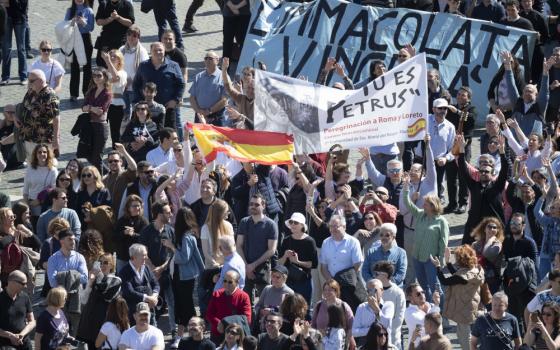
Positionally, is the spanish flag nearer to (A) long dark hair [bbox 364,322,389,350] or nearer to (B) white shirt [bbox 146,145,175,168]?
(B) white shirt [bbox 146,145,175,168]

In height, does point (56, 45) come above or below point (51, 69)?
below

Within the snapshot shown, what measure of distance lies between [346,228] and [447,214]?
3790mm

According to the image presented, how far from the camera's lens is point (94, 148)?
2638 cm

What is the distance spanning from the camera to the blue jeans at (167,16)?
3084 cm

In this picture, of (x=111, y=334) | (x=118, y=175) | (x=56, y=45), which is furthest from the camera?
(x=56, y=45)

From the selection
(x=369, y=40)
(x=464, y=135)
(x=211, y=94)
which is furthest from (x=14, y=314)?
(x=369, y=40)

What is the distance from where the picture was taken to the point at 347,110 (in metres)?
23.5

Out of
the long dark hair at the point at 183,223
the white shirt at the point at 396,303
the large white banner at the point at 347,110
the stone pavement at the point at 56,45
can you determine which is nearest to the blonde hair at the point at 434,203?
the large white banner at the point at 347,110

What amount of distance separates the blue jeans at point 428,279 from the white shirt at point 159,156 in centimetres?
369

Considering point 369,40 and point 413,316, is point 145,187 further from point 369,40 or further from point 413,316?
point 369,40

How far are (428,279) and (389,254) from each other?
957 mm

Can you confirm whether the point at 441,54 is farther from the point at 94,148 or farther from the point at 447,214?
the point at 94,148

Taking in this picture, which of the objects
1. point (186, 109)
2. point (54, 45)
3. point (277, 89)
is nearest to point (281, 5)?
point (186, 109)

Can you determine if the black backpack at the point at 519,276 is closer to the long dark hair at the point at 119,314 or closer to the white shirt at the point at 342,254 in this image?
the white shirt at the point at 342,254
